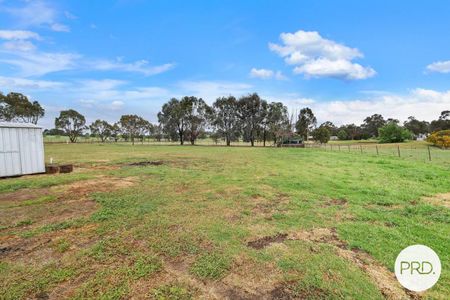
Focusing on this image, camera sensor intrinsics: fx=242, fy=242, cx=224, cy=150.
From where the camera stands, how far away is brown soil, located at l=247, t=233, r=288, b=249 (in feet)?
12.3

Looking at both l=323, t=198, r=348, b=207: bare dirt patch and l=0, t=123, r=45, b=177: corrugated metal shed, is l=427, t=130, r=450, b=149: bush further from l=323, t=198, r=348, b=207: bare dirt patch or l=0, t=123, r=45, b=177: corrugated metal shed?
l=0, t=123, r=45, b=177: corrugated metal shed

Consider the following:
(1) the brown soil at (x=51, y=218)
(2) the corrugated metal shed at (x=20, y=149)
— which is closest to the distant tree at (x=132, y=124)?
(2) the corrugated metal shed at (x=20, y=149)

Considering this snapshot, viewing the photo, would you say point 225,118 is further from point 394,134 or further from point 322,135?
point 394,134

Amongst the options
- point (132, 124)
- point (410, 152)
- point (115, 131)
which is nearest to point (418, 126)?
point (410, 152)

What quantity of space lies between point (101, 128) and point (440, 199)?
3786 inches

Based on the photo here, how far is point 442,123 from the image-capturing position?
77.6 m

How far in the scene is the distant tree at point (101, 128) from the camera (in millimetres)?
86338

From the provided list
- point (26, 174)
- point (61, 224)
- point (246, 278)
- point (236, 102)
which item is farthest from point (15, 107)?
point (246, 278)

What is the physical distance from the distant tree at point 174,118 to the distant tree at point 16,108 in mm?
29401

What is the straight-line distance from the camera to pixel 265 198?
6.62 meters

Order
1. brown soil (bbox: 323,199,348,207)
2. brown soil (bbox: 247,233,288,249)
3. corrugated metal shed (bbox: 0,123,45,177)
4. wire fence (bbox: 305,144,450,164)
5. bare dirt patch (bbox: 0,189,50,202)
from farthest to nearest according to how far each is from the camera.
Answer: wire fence (bbox: 305,144,450,164) < corrugated metal shed (bbox: 0,123,45,177) < bare dirt patch (bbox: 0,189,50,202) < brown soil (bbox: 323,199,348,207) < brown soil (bbox: 247,233,288,249)

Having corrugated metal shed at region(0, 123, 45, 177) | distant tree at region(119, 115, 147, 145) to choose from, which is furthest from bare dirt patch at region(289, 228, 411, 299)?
distant tree at region(119, 115, 147, 145)

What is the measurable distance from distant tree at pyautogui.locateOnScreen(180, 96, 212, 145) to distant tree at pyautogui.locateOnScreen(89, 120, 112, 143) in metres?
44.6

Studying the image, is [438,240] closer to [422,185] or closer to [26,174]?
[422,185]
